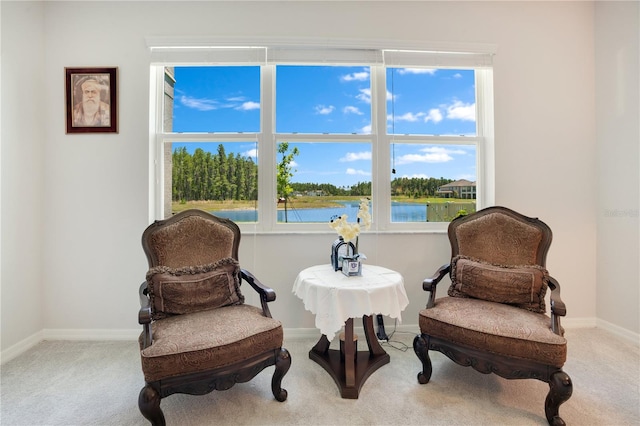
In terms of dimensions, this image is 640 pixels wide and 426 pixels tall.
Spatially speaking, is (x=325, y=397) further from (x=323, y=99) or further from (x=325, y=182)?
(x=323, y=99)

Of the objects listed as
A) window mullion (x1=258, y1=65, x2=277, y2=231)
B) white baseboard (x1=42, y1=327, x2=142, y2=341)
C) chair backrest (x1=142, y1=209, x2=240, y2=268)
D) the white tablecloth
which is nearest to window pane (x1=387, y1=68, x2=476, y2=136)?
window mullion (x1=258, y1=65, x2=277, y2=231)

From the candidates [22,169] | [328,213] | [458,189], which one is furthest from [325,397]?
[22,169]

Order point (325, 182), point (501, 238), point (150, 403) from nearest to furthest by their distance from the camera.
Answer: point (150, 403)
point (501, 238)
point (325, 182)

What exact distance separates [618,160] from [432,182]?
160cm

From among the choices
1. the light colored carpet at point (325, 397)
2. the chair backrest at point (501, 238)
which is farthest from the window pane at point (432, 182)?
the light colored carpet at point (325, 397)

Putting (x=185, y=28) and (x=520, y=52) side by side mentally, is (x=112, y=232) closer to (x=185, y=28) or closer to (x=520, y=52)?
(x=185, y=28)

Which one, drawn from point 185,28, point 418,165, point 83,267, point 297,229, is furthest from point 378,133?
point 83,267

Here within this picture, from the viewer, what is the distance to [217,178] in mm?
2707

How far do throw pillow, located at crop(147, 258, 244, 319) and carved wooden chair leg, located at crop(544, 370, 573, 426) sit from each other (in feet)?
6.29

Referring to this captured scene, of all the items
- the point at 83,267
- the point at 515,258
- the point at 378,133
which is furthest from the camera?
the point at 378,133

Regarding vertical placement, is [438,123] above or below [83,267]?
above

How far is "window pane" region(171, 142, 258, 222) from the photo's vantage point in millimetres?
2693

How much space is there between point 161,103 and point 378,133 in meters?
2.09

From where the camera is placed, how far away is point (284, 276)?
2600 millimetres
